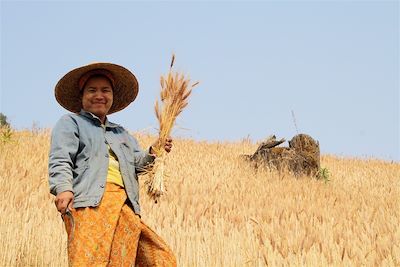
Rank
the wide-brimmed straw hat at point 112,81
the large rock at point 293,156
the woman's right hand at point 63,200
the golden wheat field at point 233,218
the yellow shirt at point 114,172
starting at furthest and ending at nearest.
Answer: the large rock at point 293,156, the golden wheat field at point 233,218, the wide-brimmed straw hat at point 112,81, the yellow shirt at point 114,172, the woman's right hand at point 63,200

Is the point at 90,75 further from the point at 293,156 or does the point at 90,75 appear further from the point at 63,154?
the point at 293,156

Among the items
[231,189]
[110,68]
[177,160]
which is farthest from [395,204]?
[110,68]

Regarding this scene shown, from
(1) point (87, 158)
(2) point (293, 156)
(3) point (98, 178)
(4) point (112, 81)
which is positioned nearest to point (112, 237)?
(3) point (98, 178)

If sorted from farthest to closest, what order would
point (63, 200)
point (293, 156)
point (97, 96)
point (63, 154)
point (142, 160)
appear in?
1. point (293, 156)
2. point (142, 160)
3. point (97, 96)
4. point (63, 154)
5. point (63, 200)

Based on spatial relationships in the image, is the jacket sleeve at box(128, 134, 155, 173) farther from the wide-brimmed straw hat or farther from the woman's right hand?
the woman's right hand

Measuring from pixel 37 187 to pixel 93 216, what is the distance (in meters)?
4.28

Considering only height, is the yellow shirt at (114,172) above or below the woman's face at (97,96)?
below

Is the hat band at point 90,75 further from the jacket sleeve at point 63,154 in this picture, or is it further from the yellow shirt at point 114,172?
the yellow shirt at point 114,172

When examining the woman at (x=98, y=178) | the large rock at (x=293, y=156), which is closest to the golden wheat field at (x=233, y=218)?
the large rock at (x=293, y=156)

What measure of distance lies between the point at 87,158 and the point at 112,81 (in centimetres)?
60

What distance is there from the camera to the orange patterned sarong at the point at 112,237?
9.47 ft

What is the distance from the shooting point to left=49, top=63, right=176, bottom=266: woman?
2889mm

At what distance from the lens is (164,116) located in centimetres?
327

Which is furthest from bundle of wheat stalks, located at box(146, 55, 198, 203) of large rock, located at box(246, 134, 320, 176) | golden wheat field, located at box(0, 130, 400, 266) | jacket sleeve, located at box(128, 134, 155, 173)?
large rock, located at box(246, 134, 320, 176)
